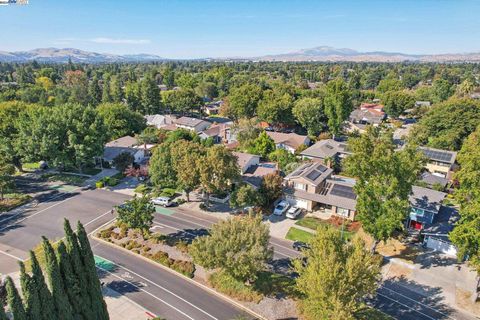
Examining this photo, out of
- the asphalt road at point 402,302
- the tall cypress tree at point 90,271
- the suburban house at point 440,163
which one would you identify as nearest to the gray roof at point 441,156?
the suburban house at point 440,163

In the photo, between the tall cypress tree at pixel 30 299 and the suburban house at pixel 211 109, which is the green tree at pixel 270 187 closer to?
the tall cypress tree at pixel 30 299

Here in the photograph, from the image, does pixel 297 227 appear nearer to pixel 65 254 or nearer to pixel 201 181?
pixel 201 181

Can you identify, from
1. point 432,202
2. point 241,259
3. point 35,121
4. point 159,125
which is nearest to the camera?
point 241,259

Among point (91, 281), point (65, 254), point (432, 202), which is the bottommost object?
point (432, 202)

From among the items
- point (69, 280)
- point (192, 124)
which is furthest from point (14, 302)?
point (192, 124)

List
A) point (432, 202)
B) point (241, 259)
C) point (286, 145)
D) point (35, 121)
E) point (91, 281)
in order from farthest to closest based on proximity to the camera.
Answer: point (286, 145) → point (35, 121) → point (432, 202) → point (241, 259) → point (91, 281)

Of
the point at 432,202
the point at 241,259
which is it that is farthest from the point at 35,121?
the point at 432,202

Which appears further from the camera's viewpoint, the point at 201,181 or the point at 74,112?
the point at 74,112
